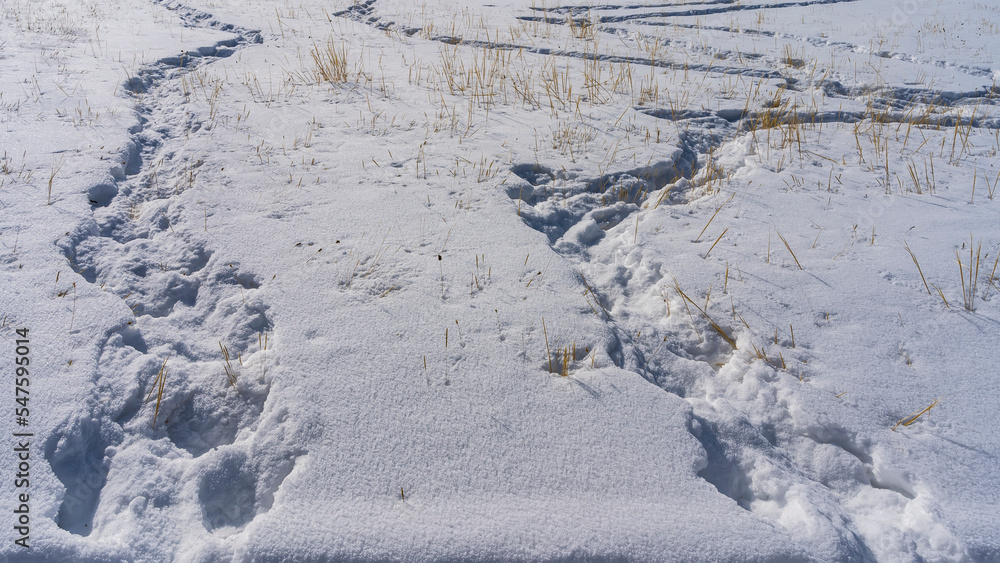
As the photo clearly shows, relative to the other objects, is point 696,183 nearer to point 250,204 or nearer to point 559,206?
point 559,206

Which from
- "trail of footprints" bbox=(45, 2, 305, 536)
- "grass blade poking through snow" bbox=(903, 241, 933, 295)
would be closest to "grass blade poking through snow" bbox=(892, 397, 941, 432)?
"grass blade poking through snow" bbox=(903, 241, 933, 295)

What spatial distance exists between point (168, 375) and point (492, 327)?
49.8 inches

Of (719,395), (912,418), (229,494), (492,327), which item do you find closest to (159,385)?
(229,494)

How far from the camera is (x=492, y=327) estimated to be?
229cm

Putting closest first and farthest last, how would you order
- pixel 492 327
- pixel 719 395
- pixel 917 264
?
pixel 719 395, pixel 492 327, pixel 917 264

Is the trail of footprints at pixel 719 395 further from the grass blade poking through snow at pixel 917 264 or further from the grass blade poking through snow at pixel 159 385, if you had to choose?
the grass blade poking through snow at pixel 159 385

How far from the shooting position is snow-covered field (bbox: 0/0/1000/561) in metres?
1.59

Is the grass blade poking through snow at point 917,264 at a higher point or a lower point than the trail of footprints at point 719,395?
higher

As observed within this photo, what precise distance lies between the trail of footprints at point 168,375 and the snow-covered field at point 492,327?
0.01 m

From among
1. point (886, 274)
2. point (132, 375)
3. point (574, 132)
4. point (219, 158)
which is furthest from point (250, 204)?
point (886, 274)

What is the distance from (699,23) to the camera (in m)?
8.15

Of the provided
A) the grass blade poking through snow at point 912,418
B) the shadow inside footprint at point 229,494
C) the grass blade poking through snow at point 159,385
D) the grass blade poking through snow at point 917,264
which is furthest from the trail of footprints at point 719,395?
the grass blade poking through snow at point 159,385

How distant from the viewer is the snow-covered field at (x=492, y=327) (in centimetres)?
159

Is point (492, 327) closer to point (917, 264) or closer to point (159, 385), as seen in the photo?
point (159, 385)
